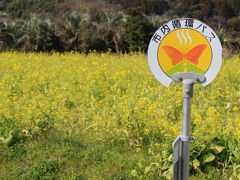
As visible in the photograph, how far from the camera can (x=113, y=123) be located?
4.23 m

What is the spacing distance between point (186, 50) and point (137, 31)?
16284 millimetres

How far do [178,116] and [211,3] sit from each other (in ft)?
117

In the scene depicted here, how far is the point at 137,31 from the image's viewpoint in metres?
18.2

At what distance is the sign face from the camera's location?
6.97ft

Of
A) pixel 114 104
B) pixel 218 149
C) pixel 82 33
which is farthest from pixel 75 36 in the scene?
pixel 218 149

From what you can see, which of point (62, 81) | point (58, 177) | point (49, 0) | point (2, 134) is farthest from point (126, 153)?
point (49, 0)

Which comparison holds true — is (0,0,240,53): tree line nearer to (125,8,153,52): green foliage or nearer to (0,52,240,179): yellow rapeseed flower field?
(125,8,153,52): green foliage

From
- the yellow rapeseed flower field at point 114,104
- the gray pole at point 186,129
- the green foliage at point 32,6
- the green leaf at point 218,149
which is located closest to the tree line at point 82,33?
the yellow rapeseed flower field at point 114,104

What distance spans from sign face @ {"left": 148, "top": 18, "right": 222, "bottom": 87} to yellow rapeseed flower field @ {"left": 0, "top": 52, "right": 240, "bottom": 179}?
1.39 meters

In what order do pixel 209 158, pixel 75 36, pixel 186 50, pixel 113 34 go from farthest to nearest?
pixel 113 34 < pixel 75 36 < pixel 209 158 < pixel 186 50

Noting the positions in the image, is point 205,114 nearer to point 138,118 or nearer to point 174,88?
point 138,118

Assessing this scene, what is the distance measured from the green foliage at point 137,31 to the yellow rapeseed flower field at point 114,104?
921cm

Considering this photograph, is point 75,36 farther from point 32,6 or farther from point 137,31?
point 32,6

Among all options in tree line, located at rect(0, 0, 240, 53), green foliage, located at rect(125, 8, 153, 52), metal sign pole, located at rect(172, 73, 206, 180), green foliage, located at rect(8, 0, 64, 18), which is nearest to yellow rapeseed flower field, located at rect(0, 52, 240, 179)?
metal sign pole, located at rect(172, 73, 206, 180)
